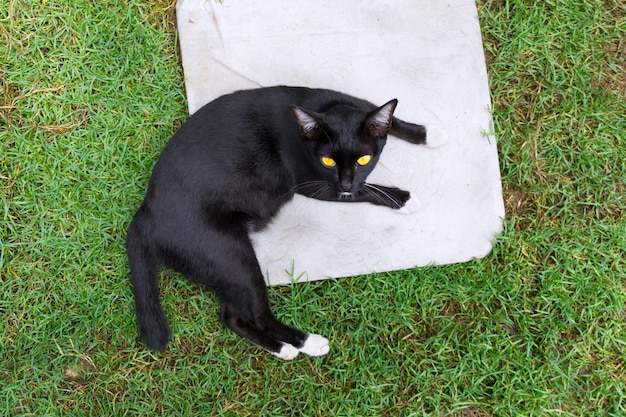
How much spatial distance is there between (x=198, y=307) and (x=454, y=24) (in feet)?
6.00

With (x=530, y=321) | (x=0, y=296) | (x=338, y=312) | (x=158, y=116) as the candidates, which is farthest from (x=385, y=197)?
(x=0, y=296)

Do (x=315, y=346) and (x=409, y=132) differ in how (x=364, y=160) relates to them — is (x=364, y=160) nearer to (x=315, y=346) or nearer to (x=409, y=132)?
(x=409, y=132)

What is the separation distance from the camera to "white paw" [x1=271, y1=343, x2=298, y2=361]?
2.39 m

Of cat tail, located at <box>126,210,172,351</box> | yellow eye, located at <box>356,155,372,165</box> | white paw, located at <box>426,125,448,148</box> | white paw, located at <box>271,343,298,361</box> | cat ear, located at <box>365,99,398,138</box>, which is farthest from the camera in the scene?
white paw, located at <box>426,125,448,148</box>

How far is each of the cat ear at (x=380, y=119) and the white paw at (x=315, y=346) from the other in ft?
3.18

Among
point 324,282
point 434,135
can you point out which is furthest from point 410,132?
point 324,282

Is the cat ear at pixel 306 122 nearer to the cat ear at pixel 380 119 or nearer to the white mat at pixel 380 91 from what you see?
the cat ear at pixel 380 119

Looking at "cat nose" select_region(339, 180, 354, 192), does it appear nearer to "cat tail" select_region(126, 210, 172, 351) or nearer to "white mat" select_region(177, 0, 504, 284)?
"white mat" select_region(177, 0, 504, 284)

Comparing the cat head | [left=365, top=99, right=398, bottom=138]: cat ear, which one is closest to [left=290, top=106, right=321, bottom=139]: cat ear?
the cat head

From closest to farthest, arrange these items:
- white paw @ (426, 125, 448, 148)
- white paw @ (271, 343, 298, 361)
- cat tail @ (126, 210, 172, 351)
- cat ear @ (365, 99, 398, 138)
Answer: cat ear @ (365, 99, 398, 138) → cat tail @ (126, 210, 172, 351) → white paw @ (271, 343, 298, 361) → white paw @ (426, 125, 448, 148)

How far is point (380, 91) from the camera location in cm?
255

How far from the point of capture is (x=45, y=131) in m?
2.56

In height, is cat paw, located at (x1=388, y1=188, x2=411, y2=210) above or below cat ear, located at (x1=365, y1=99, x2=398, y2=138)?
below

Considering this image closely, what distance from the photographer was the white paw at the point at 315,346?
2.40 metres
